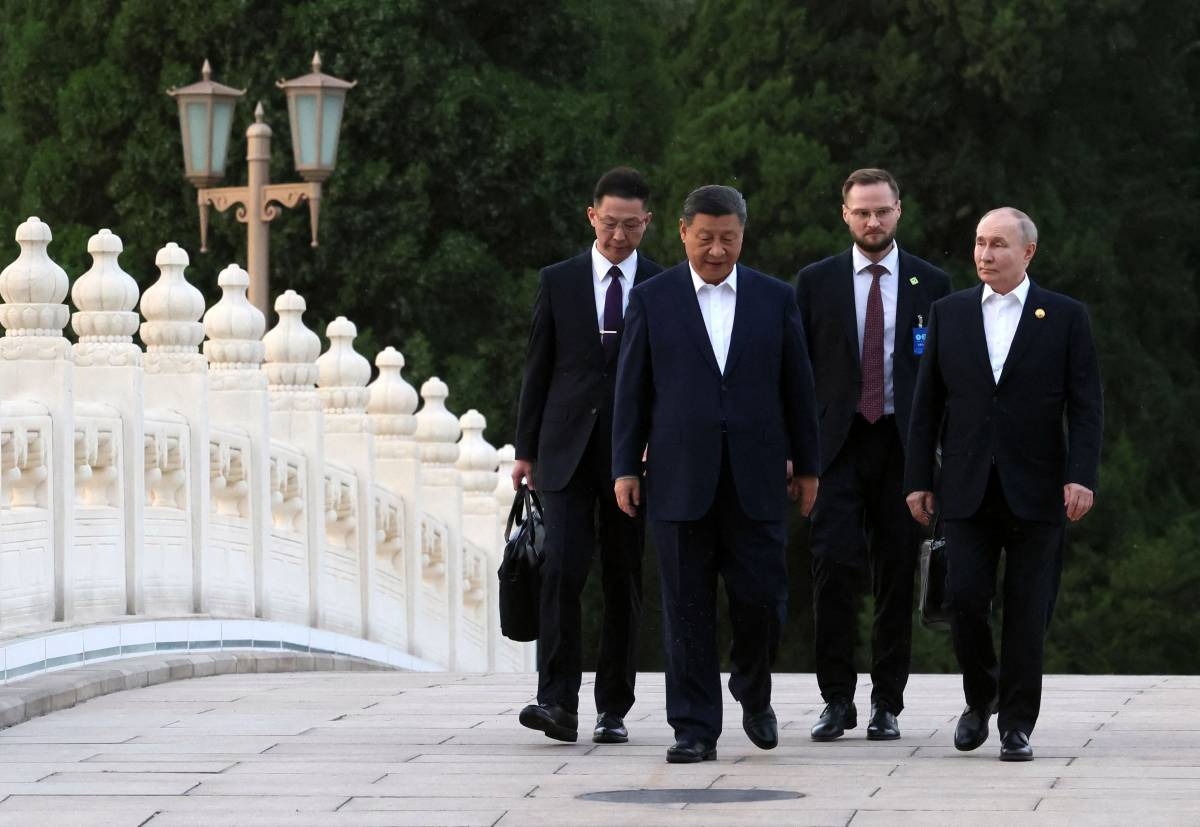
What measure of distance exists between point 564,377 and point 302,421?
6591mm

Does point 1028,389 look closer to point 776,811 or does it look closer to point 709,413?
point 709,413

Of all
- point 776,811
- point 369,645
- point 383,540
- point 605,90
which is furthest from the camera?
point 605,90

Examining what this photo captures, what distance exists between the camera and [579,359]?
981cm

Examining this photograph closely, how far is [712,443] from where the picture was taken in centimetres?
916

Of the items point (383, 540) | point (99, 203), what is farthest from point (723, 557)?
point (99, 203)

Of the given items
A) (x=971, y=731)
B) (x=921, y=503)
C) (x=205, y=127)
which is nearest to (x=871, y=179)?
(x=921, y=503)

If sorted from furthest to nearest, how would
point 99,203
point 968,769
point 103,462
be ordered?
point 99,203
point 103,462
point 968,769

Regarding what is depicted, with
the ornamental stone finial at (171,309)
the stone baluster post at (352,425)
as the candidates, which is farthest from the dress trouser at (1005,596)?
the stone baluster post at (352,425)

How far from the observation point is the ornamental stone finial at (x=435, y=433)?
19.6 meters

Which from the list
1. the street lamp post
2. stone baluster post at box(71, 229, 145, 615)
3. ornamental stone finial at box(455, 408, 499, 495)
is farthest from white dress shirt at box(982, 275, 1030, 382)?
the street lamp post

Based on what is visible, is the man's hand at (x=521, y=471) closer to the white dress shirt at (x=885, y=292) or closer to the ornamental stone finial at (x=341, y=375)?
the white dress shirt at (x=885, y=292)

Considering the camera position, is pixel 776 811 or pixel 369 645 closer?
pixel 776 811

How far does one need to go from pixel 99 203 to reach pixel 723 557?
27.9 meters

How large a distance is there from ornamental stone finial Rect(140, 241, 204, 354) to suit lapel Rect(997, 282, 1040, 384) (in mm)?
5955
